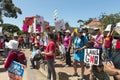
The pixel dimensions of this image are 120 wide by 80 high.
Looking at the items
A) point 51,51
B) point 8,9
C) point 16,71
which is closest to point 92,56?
point 16,71

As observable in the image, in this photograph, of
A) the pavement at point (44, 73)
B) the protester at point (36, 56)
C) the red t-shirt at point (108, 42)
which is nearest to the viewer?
the pavement at point (44, 73)

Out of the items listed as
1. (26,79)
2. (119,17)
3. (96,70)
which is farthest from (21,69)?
(119,17)

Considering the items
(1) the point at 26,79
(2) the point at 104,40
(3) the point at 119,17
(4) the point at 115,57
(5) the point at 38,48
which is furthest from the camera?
(3) the point at 119,17

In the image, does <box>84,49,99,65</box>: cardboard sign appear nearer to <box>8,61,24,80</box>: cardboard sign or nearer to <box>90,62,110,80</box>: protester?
<box>90,62,110,80</box>: protester

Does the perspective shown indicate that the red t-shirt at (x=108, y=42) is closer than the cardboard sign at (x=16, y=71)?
No

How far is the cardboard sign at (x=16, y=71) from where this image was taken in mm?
8328

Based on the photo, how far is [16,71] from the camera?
27.8ft

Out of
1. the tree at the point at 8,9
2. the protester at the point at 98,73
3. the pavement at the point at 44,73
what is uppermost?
the tree at the point at 8,9

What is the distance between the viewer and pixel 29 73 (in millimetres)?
A: 15250

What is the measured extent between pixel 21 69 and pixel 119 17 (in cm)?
6616

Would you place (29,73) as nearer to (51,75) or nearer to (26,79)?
(26,79)

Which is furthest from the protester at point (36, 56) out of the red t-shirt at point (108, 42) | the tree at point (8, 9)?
the tree at point (8, 9)

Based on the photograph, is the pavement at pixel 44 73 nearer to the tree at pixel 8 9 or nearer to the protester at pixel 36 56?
the protester at pixel 36 56

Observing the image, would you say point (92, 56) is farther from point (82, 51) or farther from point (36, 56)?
point (36, 56)
